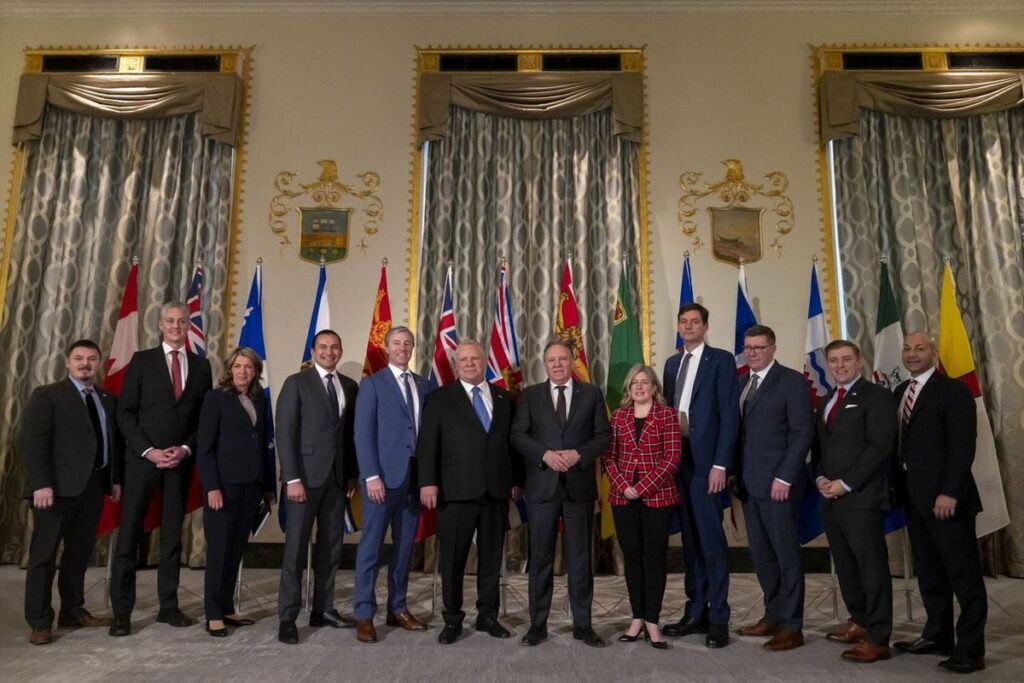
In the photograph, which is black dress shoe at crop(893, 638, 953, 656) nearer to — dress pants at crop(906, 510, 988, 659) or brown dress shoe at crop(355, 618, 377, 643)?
dress pants at crop(906, 510, 988, 659)

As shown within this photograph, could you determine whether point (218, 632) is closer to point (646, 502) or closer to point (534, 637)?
point (534, 637)

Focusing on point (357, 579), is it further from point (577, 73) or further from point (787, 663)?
point (577, 73)

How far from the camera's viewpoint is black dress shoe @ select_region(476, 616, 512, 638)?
374cm

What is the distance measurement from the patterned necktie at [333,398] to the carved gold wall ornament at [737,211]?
11.7ft

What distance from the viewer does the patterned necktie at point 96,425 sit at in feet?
13.1

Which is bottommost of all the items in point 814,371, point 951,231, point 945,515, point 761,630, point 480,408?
point 761,630

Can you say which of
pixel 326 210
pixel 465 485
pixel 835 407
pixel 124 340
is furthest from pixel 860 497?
pixel 124 340

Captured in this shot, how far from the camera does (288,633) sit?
364cm

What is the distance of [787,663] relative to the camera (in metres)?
3.38

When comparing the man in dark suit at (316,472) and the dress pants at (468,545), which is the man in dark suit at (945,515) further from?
the man in dark suit at (316,472)

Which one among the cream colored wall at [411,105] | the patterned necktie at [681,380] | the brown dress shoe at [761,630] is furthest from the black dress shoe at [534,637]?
the cream colored wall at [411,105]

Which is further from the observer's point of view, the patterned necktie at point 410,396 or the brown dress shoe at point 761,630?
the patterned necktie at point 410,396

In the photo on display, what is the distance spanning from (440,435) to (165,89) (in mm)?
4647

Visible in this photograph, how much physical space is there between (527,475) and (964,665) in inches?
85.5
